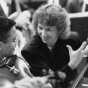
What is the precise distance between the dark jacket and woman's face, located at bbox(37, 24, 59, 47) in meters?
0.06

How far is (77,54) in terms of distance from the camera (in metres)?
1.56

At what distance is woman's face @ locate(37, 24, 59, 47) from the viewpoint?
1459mm

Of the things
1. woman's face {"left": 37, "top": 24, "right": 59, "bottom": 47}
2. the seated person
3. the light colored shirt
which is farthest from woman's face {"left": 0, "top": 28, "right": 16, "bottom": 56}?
the light colored shirt

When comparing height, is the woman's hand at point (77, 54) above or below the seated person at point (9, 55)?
below

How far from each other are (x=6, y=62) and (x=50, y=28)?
1.52 feet

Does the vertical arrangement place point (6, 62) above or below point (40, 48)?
above

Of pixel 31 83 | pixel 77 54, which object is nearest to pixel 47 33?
pixel 77 54

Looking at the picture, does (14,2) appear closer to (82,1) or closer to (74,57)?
(82,1)

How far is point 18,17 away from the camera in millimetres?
2086

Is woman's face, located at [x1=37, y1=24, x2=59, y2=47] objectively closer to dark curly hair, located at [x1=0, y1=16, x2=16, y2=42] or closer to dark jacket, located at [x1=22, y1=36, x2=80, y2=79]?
dark jacket, located at [x1=22, y1=36, x2=80, y2=79]

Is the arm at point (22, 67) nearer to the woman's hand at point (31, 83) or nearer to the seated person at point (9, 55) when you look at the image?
the seated person at point (9, 55)

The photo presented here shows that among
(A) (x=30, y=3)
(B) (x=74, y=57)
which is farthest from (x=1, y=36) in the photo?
(A) (x=30, y=3)

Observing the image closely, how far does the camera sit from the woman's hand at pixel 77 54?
155cm

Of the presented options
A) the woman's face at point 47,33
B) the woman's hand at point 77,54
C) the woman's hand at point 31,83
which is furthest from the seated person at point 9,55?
the woman's hand at point 77,54
